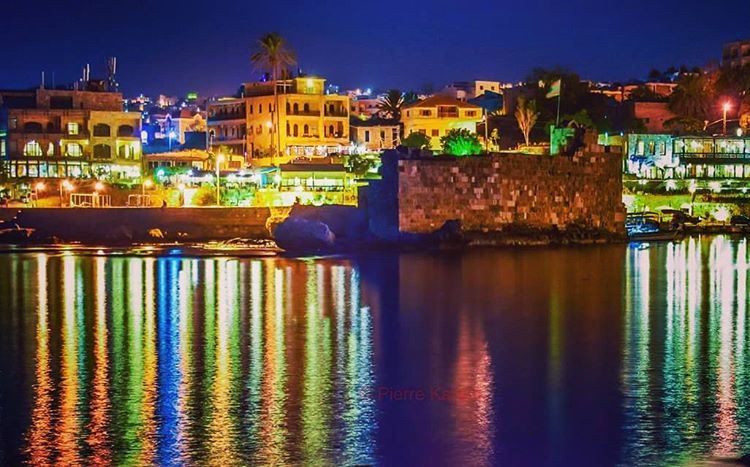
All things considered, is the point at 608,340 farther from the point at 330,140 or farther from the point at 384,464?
the point at 330,140

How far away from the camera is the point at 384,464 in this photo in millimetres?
11711

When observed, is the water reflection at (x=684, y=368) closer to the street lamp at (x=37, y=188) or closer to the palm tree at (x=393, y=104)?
the street lamp at (x=37, y=188)

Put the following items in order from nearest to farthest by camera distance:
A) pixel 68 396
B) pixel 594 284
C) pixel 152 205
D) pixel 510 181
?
pixel 68 396 → pixel 594 284 → pixel 510 181 → pixel 152 205

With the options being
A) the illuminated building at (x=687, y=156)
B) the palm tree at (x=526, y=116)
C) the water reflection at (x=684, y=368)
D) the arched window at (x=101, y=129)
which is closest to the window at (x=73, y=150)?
the arched window at (x=101, y=129)

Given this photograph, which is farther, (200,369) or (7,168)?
(7,168)

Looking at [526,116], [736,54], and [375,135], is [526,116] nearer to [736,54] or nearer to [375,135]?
[375,135]

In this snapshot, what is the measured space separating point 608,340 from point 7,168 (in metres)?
50.0

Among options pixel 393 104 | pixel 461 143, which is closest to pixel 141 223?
pixel 461 143

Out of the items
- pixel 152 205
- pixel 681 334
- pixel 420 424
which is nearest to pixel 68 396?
pixel 420 424

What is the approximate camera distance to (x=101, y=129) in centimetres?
6700

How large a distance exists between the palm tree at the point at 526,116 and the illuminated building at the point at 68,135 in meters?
26.1

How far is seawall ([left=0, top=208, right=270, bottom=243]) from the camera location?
47.7 metres

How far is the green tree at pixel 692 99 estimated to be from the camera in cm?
7975

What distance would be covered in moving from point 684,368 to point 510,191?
29.1 metres
